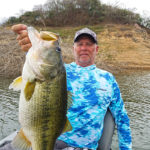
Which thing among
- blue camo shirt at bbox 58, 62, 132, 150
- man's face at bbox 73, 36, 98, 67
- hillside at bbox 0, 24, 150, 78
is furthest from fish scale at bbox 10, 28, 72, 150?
hillside at bbox 0, 24, 150, 78

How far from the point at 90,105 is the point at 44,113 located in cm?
109

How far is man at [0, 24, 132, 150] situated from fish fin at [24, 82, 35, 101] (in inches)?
43.3

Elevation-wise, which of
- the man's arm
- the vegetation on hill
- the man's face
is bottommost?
the man's arm

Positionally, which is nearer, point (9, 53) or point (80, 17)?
point (9, 53)

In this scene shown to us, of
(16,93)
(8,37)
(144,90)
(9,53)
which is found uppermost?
(8,37)

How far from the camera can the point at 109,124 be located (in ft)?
10.5

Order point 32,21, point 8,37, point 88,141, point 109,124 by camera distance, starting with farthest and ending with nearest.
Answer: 1. point 32,21
2. point 8,37
3. point 109,124
4. point 88,141

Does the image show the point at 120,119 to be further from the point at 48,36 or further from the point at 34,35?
the point at 34,35

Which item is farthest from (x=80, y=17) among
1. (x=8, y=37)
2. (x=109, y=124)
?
(x=109, y=124)

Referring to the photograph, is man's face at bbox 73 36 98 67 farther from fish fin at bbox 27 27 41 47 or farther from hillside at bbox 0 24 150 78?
hillside at bbox 0 24 150 78

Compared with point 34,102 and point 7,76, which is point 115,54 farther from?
point 34,102

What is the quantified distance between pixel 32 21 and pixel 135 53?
62.9 ft

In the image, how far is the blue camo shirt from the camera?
2.98 m

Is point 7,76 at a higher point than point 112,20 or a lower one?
lower
